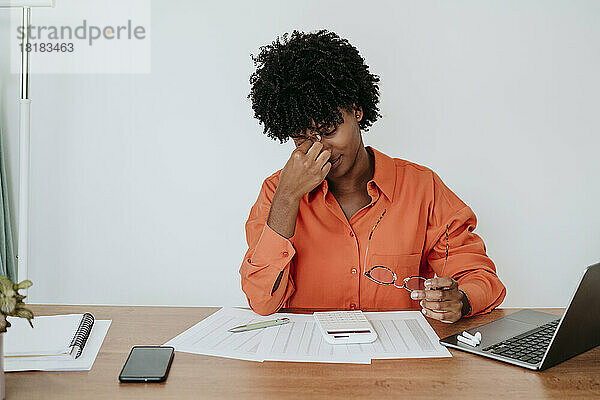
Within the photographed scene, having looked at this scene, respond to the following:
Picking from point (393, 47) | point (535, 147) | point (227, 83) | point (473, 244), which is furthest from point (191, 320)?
point (535, 147)

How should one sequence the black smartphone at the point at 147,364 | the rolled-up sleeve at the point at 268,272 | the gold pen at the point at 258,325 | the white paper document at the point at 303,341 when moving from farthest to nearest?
the rolled-up sleeve at the point at 268,272, the gold pen at the point at 258,325, the white paper document at the point at 303,341, the black smartphone at the point at 147,364

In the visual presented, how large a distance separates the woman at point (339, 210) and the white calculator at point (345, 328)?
0.74 ft

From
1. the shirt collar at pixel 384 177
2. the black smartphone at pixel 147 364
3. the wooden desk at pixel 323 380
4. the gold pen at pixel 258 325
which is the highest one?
the shirt collar at pixel 384 177

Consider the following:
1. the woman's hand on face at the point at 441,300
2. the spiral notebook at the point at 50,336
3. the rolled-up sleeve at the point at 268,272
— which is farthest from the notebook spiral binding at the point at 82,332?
the woman's hand on face at the point at 441,300

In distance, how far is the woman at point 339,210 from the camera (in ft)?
5.43

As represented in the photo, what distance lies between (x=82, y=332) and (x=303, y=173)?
0.67m

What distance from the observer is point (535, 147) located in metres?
2.72

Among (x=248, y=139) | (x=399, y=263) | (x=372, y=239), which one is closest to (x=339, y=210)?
(x=372, y=239)

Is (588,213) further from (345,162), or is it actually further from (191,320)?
(191,320)

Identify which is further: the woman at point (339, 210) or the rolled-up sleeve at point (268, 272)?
the woman at point (339, 210)

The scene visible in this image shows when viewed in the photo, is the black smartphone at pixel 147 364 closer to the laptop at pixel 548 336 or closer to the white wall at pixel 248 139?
the laptop at pixel 548 336

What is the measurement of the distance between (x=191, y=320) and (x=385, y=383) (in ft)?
1.80

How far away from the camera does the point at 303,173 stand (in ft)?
5.44

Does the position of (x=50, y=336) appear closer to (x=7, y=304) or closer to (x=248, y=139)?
(x=7, y=304)
